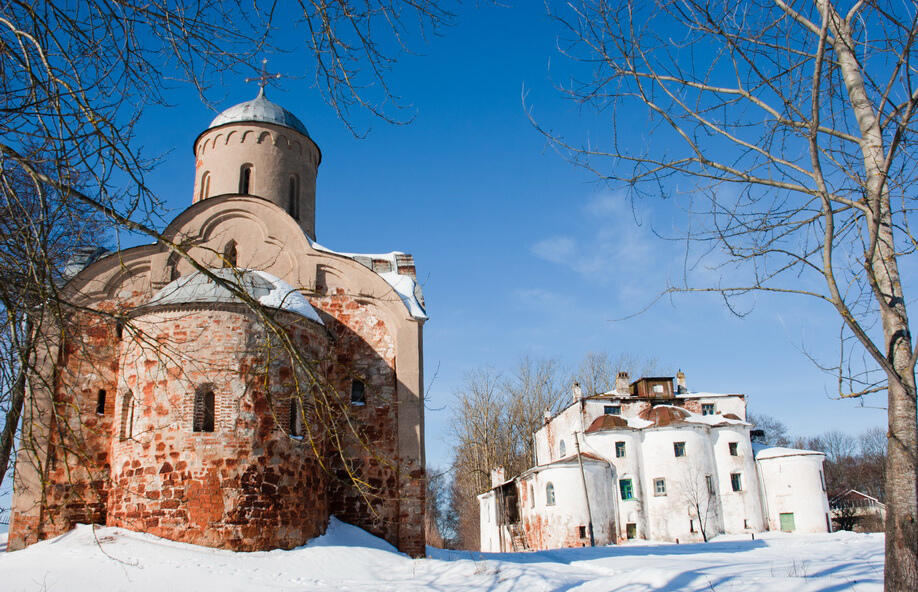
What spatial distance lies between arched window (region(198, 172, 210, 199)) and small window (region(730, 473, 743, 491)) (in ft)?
70.9

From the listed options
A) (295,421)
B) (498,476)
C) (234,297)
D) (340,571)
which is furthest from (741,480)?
(234,297)

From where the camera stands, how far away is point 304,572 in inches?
373

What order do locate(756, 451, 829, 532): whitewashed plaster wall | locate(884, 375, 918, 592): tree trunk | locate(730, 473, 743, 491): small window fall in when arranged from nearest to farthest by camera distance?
locate(884, 375, 918, 592): tree trunk, locate(756, 451, 829, 532): whitewashed plaster wall, locate(730, 473, 743, 491): small window

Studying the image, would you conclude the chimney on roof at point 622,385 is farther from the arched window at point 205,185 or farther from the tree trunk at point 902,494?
the tree trunk at point 902,494

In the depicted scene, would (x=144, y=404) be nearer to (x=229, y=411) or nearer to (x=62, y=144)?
(x=229, y=411)

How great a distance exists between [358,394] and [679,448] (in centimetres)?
1759

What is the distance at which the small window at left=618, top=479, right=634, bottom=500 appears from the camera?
25969 millimetres

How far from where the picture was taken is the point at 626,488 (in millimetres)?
26125

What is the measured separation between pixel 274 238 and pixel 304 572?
6859mm

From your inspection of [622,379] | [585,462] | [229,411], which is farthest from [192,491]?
[622,379]

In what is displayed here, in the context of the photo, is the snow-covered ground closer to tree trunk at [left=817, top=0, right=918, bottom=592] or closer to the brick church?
the brick church

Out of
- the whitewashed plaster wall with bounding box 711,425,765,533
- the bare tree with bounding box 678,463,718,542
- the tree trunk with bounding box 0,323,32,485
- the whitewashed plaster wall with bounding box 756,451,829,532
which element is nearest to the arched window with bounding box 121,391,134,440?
the tree trunk with bounding box 0,323,32,485

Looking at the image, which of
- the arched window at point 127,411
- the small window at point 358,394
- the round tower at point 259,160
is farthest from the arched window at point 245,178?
the arched window at point 127,411

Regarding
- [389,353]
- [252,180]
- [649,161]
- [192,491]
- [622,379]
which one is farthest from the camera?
[622,379]
